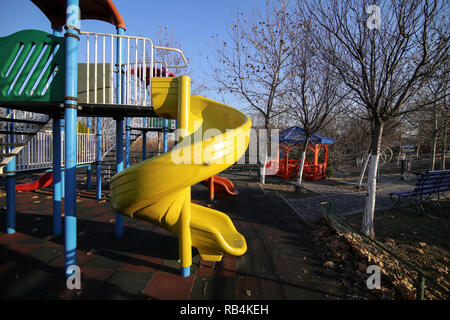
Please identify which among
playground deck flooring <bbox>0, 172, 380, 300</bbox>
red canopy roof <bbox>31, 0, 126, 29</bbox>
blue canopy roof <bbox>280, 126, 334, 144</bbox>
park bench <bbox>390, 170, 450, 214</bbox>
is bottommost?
playground deck flooring <bbox>0, 172, 380, 300</bbox>

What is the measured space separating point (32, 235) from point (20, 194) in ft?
18.1

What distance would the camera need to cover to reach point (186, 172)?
8.29ft

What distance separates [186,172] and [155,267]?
1.98 metres

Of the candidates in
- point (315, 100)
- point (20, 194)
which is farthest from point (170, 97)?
point (20, 194)

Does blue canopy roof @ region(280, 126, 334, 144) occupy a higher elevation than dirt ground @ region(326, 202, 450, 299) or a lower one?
higher

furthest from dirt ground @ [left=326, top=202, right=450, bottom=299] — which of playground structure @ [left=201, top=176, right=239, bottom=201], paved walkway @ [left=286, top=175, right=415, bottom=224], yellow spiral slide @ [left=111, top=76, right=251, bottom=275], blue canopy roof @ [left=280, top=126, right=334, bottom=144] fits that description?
blue canopy roof @ [left=280, top=126, right=334, bottom=144]

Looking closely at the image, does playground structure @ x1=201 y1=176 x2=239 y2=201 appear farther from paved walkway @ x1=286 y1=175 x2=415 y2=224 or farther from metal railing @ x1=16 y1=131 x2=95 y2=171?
metal railing @ x1=16 y1=131 x2=95 y2=171

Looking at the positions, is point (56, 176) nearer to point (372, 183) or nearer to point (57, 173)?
point (57, 173)

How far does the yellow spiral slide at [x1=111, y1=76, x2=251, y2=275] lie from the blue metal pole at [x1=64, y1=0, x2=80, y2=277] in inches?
27.8

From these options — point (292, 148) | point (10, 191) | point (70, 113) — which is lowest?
point (10, 191)

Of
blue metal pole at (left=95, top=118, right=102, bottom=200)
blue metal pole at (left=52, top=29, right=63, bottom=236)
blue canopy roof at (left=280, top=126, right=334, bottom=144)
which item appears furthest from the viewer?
blue canopy roof at (left=280, top=126, right=334, bottom=144)

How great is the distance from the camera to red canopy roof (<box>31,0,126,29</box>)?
4.23 meters

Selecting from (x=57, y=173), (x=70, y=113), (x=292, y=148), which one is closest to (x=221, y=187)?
(x=57, y=173)
